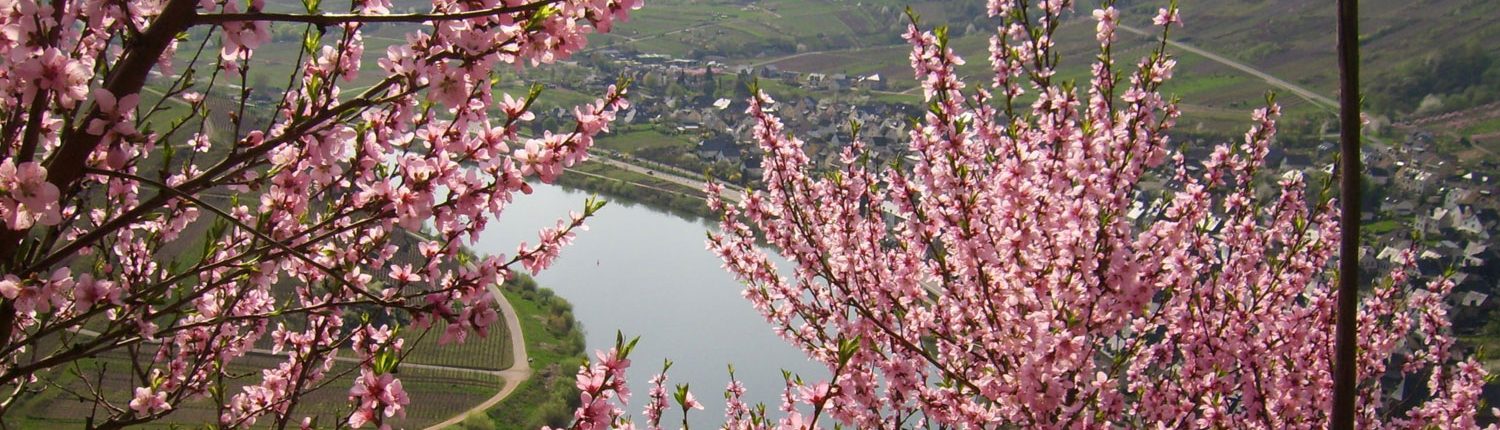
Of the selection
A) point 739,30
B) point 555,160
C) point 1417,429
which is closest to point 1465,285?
point 1417,429

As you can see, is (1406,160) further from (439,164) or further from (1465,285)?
(439,164)

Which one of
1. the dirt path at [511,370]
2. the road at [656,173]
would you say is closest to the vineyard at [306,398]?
the dirt path at [511,370]

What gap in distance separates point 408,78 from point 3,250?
2.30 feet

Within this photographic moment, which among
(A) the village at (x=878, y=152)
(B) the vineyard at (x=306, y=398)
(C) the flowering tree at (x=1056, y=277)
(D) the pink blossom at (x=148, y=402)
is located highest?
(A) the village at (x=878, y=152)

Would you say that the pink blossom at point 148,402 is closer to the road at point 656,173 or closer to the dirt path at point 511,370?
the dirt path at point 511,370

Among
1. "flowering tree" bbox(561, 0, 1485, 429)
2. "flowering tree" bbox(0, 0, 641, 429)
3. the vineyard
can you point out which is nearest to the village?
"flowering tree" bbox(561, 0, 1485, 429)

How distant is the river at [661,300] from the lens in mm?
15836

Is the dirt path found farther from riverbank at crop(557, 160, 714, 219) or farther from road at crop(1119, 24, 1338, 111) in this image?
road at crop(1119, 24, 1338, 111)

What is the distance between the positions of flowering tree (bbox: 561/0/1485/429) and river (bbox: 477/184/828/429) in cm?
749

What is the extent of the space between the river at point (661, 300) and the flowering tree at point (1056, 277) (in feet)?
24.6

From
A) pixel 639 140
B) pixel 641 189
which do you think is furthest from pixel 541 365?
pixel 639 140

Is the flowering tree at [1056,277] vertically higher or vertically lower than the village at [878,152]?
lower

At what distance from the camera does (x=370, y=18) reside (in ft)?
5.10

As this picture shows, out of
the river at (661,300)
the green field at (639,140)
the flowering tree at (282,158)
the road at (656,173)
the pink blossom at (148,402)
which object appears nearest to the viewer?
the flowering tree at (282,158)
